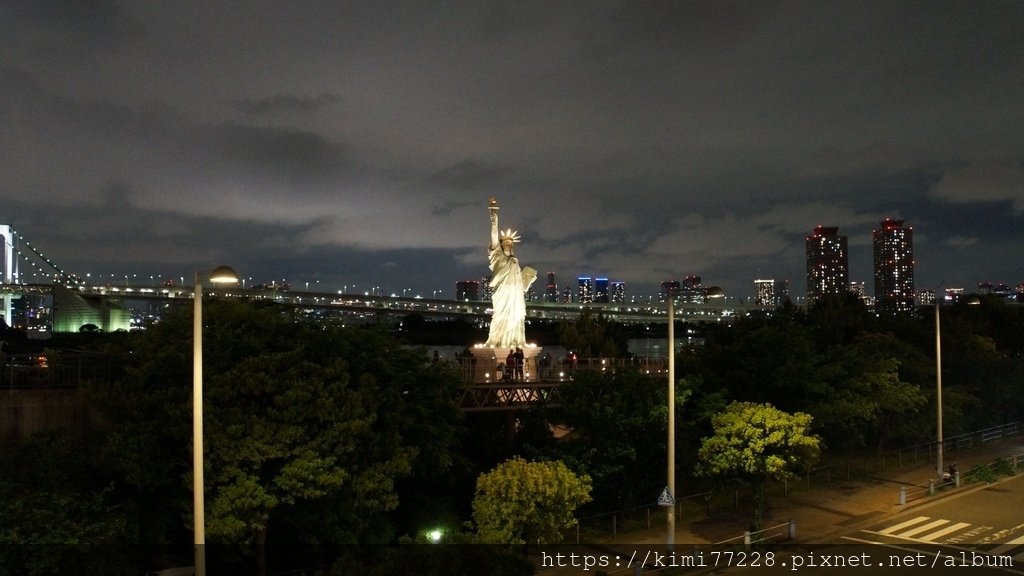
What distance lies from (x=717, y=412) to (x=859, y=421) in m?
10.3

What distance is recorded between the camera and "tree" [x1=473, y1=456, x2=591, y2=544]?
18.2 meters

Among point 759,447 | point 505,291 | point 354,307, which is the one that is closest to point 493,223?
point 505,291

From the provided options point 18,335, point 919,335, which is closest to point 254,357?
point 919,335

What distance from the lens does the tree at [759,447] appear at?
22969 millimetres

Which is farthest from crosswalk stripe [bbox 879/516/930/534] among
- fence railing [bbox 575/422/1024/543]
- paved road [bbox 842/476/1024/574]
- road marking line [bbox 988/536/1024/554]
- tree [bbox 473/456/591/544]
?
tree [bbox 473/456/591/544]

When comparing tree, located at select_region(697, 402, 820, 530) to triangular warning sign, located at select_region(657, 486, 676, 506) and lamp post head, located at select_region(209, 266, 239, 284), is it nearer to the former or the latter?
triangular warning sign, located at select_region(657, 486, 676, 506)

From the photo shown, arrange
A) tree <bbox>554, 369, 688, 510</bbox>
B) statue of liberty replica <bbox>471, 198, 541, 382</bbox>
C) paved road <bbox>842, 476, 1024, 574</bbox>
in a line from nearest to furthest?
paved road <bbox>842, 476, 1024, 574</bbox>, tree <bbox>554, 369, 688, 510</bbox>, statue of liberty replica <bbox>471, 198, 541, 382</bbox>

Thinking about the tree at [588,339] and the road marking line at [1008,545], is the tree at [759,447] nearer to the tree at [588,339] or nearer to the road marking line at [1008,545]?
the road marking line at [1008,545]

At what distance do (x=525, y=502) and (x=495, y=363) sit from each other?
12395 mm

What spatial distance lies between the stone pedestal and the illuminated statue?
41 centimetres

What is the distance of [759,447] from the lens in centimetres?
2298

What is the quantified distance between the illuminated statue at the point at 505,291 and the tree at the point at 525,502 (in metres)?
13.3

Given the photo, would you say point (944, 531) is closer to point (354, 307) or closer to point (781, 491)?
point (781, 491)

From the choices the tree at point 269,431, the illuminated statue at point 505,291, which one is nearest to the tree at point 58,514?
the tree at point 269,431
